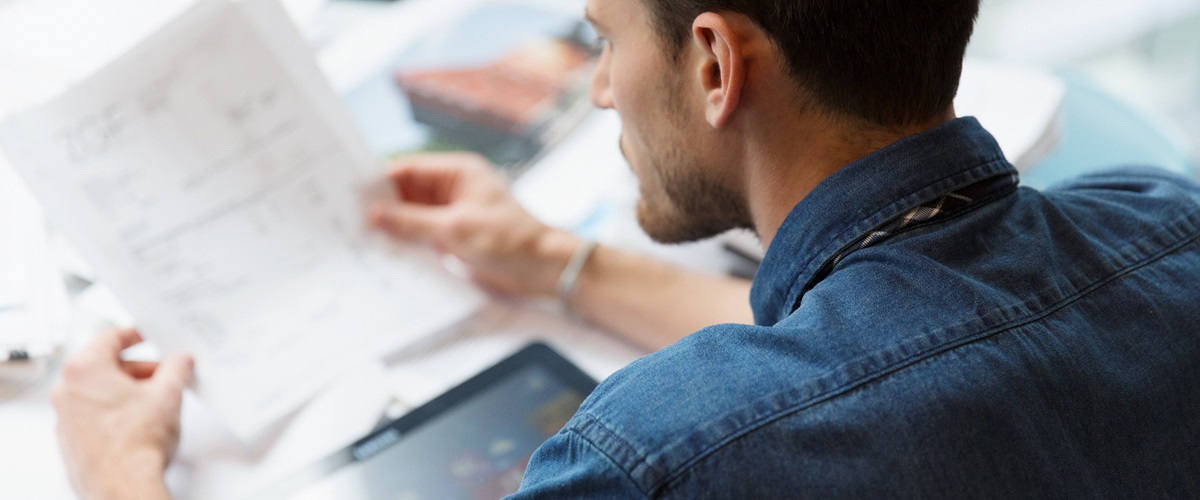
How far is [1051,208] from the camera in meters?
0.66

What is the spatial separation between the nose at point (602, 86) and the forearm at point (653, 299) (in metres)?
0.20

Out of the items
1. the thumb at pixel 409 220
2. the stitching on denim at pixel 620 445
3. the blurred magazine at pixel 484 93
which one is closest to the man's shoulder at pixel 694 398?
the stitching on denim at pixel 620 445

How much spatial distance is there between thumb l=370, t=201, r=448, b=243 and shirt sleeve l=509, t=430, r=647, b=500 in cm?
45

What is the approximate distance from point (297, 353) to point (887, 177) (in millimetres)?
550

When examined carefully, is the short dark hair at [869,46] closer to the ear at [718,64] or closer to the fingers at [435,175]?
the ear at [718,64]

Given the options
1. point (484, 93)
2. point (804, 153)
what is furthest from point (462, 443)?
point (484, 93)

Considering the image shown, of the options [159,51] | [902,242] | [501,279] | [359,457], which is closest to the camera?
[902,242]

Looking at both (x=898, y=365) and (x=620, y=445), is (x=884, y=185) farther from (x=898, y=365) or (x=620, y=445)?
(x=620, y=445)

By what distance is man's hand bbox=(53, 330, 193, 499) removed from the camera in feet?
2.44

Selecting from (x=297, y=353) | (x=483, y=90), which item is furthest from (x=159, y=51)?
(x=483, y=90)

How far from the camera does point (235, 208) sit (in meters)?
0.90

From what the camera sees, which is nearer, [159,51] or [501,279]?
[159,51]

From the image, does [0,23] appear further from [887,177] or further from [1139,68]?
[1139,68]

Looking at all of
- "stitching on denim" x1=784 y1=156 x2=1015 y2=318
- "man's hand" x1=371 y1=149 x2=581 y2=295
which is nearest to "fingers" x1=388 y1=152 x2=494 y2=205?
"man's hand" x1=371 y1=149 x2=581 y2=295
